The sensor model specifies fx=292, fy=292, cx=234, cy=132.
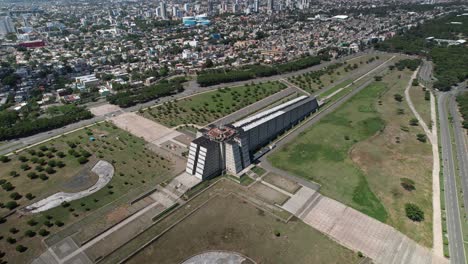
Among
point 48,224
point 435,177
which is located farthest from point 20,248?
point 435,177

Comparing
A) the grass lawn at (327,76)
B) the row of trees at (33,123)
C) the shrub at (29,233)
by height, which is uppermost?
the grass lawn at (327,76)

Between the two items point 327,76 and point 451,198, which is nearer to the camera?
point 451,198

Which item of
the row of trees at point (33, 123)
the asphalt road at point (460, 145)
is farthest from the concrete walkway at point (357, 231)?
the row of trees at point (33, 123)

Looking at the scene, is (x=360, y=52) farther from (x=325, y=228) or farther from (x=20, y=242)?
(x=20, y=242)

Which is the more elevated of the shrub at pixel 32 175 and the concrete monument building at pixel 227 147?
the concrete monument building at pixel 227 147

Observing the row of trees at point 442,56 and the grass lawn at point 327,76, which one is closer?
the row of trees at point 442,56

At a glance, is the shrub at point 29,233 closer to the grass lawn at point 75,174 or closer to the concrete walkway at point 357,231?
the grass lawn at point 75,174

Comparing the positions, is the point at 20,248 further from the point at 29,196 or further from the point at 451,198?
the point at 451,198
